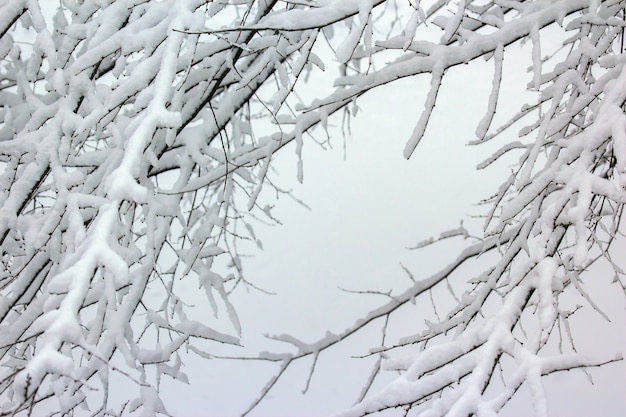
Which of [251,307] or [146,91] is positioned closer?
[146,91]

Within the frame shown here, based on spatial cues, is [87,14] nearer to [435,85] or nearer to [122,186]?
[122,186]

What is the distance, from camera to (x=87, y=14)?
7.13 feet

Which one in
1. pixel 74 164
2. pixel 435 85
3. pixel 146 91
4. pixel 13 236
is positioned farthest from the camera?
pixel 13 236

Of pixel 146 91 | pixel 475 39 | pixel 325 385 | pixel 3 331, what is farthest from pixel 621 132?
pixel 325 385

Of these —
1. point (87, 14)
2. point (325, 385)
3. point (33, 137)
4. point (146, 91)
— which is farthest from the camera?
point (325, 385)

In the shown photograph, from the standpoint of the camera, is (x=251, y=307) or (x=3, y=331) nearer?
(x=3, y=331)

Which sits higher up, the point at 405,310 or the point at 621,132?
the point at 405,310

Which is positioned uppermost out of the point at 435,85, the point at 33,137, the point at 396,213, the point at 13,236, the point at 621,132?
the point at 396,213

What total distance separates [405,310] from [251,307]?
1.64m

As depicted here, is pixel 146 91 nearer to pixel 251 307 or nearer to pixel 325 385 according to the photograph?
pixel 325 385

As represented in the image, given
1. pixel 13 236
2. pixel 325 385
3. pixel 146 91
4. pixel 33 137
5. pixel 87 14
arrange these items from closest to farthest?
pixel 146 91 < pixel 33 137 < pixel 87 14 < pixel 13 236 < pixel 325 385

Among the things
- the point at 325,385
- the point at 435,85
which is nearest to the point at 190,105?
the point at 435,85

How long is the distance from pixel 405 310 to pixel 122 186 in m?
5.08

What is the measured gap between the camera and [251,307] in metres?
6.54
